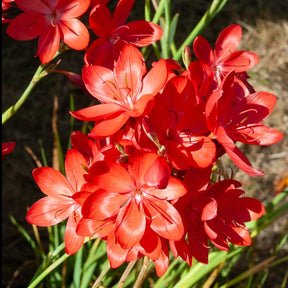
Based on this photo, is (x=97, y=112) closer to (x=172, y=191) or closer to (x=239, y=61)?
(x=172, y=191)

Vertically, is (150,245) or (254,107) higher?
(254,107)

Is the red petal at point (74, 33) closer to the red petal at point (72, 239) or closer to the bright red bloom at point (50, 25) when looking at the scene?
the bright red bloom at point (50, 25)

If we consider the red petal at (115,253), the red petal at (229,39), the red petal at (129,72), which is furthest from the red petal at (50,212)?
the red petal at (229,39)

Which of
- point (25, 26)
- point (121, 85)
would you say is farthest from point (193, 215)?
point (25, 26)

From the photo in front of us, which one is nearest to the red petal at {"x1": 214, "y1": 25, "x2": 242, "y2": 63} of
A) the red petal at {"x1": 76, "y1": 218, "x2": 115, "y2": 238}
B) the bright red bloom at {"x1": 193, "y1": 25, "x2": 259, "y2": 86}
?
the bright red bloom at {"x1": 193, "y1": 25, "x2": 259, "y2": 86}

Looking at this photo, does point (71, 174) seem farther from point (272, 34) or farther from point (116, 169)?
point (272, 34)

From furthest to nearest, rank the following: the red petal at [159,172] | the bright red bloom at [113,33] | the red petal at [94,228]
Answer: the bright red bloom at [113,33] < the red petal at [94,228] < the red petal at [159,172]
